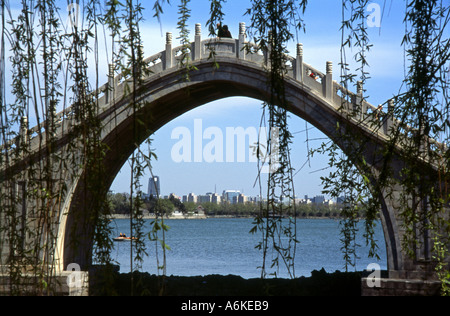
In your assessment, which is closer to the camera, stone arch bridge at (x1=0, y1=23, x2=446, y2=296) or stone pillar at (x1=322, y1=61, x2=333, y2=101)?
stone arch bridge at (x1=0, y1=23, x2=446, y2=296)

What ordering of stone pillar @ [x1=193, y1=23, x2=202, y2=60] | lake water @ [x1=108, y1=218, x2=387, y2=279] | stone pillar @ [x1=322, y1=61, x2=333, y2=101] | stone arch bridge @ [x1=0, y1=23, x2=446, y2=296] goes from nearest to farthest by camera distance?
stone arch bridge @ [x1=0, y1=23, x2=446, y2=296] < stone pillar @ [x1=322, y1=61, x2=333, y2=101] < stone pillar @ [x1=193, y1=23, x2=202, y2=60] < lake water @ [x1=108, y1=218, x2=387, y2=279]

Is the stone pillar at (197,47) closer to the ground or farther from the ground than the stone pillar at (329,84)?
farther from the ground

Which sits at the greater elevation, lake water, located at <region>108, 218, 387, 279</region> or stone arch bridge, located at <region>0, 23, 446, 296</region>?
stone arch bridge, located at <region>0, 23, 446, 296</region>

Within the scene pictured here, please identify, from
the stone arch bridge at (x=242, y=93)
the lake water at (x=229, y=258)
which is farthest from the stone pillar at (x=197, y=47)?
the lake water at (x=229, y=258)

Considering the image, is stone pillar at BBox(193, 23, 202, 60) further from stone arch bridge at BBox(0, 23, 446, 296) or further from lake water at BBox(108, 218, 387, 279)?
lake water at BBox(108, 218, 387, 279)

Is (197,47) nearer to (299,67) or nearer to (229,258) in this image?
(299,67)

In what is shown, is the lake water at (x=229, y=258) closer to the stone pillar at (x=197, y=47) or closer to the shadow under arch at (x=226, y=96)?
the shadow under arch at (x=226, y=96)

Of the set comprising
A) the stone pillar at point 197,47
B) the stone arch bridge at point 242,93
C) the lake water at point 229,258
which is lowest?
the lake water at point 229,258

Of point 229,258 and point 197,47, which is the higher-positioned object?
point 197,47

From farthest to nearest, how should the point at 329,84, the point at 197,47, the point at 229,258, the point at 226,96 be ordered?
the point at 229,258 → the point at 226,96 → the point at 197,47 → the point at 329,84

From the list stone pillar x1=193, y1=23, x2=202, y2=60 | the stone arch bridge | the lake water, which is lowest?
the lake water

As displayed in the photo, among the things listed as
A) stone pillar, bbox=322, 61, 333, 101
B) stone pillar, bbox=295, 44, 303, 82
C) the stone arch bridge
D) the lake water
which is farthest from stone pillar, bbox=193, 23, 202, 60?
the lake water

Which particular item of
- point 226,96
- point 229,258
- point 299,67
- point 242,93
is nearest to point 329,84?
point 299,67
